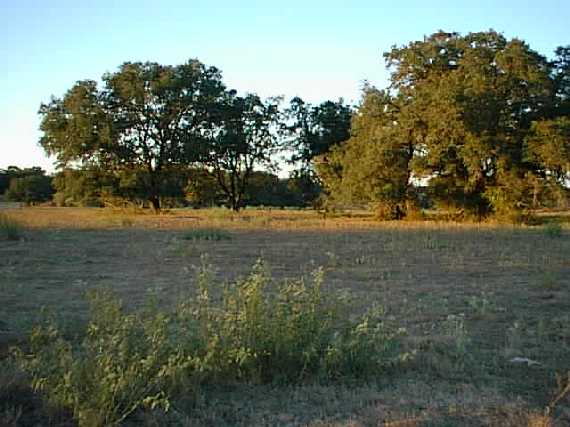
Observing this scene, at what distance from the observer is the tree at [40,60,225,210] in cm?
3959

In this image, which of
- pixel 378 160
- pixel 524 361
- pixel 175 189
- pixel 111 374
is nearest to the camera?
pixel 111 374

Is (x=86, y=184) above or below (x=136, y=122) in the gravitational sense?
below

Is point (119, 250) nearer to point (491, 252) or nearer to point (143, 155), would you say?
point (491, 252)

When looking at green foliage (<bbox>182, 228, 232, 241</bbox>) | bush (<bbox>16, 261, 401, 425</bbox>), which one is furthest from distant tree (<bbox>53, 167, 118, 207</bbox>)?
bush (<bbox>16, 261, 401, 425</bbox>)

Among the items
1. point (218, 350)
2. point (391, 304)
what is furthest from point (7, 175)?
point (218, 350)

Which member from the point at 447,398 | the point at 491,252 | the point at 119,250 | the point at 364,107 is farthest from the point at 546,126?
the point at 447,398

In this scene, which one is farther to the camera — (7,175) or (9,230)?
(7,175)

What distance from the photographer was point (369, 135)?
33.9 metres

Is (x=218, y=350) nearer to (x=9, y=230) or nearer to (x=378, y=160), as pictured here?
(x=9, y=230)

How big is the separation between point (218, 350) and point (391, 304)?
3.92 meters

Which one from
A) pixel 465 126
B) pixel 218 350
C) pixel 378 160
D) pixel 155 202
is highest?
pixel 465 126

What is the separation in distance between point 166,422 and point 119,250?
11616mm

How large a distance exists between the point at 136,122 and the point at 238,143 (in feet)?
27.5

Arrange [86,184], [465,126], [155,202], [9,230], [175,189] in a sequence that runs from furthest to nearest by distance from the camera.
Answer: [175,189]
[155,202]
[86,184]
[465,126]
[9,230]
